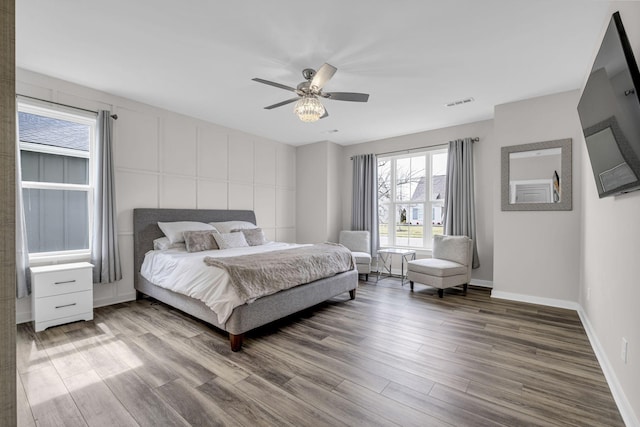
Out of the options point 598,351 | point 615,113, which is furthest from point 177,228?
point 598,351

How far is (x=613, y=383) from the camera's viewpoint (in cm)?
198

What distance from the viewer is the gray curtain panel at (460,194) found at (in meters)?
4.77

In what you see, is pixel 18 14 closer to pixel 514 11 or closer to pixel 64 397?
pixel 64 397

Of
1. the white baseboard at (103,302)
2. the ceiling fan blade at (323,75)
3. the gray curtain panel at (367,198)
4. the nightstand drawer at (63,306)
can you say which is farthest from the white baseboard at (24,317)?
the gray curtain panel at (367,198)

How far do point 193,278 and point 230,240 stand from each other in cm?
135

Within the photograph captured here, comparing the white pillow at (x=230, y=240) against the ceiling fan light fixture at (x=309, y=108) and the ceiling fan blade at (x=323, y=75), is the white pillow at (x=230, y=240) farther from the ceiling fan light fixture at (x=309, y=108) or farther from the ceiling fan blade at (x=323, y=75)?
the ceiling fan blade at (x=323, y=75)

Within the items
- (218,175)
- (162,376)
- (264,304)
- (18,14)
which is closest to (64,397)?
(162,376)

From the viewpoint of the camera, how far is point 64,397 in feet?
6.23

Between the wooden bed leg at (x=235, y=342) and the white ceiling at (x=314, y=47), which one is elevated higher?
the white ceiling at (x=314, y=47)

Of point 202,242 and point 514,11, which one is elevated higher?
point 514,11

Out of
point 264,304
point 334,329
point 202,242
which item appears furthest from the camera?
point 202,242

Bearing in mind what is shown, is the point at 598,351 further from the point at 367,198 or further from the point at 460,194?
the point at 367,198

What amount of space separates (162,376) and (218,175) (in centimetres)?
346

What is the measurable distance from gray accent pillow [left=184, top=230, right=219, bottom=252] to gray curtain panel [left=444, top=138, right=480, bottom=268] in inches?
152
